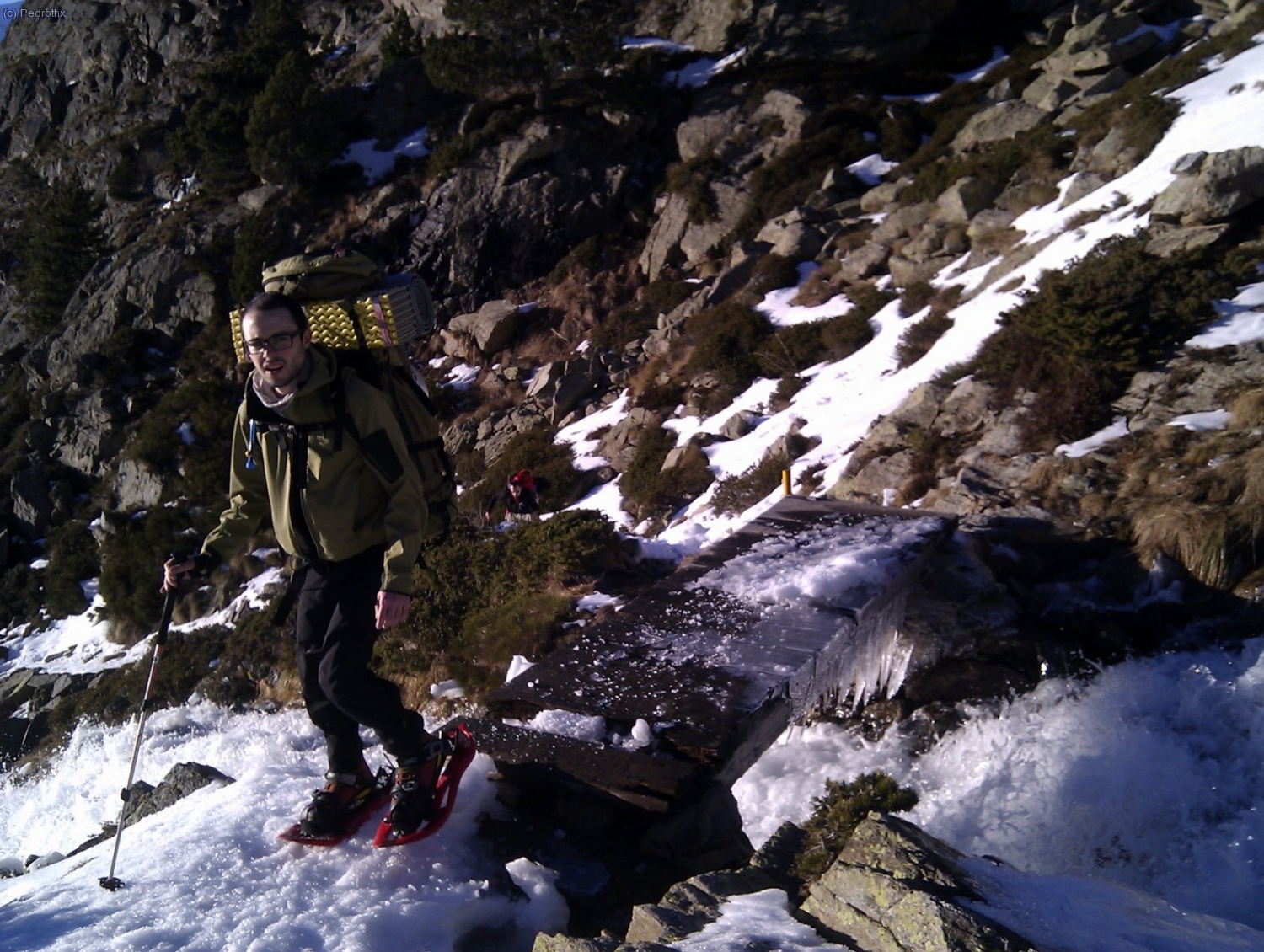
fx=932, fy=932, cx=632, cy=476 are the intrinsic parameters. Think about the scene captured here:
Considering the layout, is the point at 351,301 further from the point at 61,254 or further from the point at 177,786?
the point at 61,254

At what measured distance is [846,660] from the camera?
471 centimetres

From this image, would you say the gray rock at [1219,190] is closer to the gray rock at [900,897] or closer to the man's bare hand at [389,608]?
the gray rock at [900,897]

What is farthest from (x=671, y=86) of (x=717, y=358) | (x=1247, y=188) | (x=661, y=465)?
(x=1247, y=188)

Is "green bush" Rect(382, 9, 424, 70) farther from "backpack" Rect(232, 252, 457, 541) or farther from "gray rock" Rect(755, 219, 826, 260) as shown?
"backpack" Rect(232, 252, 457, 541)

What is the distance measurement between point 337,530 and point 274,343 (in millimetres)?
688

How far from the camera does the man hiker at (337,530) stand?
10.6 ft

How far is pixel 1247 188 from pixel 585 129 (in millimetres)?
16762

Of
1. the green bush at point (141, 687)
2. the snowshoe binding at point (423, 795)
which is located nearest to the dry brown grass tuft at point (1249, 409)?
the snowshoe binding at point (423, 795)

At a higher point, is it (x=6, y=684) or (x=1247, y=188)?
(x=1247, y=188)

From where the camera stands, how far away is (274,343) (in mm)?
3168

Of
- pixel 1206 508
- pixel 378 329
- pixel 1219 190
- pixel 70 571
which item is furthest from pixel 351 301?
pixel 70 571

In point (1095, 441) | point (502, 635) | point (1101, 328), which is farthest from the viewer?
point (1101, 328)

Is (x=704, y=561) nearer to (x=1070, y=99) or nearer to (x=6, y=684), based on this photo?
(x=1070, y=99)

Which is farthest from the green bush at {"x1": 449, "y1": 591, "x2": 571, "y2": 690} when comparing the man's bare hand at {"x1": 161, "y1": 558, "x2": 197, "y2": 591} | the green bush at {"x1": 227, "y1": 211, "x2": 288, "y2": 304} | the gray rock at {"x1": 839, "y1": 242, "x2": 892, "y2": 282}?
the green bush at {"x1": 227, "y1": 211, "x2": 288, "y2": 304}
